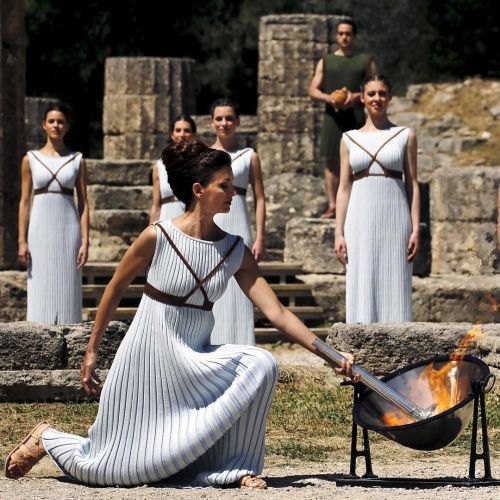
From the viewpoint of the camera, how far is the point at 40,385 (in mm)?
10641

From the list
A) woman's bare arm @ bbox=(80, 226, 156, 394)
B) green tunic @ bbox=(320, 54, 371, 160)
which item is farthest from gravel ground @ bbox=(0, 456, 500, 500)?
green tunic @ bbox=(320, 54, 371, 160)

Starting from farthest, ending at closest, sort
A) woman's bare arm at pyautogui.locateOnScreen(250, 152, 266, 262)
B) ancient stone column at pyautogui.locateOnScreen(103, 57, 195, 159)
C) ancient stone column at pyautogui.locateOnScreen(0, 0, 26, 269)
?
1. ancient stone column at pyautogui.locateOnScreen(103, 57, 195, 159)
2. ancient stone column at pyautogui.locateOnScreen(0, 0, 26, 269)
3. woman's bare arm at pyautogui.locateOnScreen(250, 152, 266, 262)

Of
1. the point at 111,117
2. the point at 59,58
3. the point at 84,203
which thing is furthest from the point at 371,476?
the point at 59,58

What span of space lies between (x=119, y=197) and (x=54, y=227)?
6.23m

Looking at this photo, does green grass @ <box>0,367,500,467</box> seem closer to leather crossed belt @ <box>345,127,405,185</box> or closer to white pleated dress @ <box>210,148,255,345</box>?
white pleated dress @ <box>210,148,255,345</box>

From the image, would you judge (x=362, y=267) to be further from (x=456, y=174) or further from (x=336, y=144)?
(x=456, y=174)

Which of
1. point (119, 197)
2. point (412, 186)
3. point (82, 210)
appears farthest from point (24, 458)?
point (119, 197)

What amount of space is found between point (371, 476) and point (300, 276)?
7.10 m

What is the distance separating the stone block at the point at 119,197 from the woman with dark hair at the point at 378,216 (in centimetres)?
715

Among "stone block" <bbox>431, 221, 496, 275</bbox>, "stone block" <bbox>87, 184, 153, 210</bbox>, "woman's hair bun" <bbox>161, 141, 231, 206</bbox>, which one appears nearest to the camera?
"woman's hair bun" <bbox>161, 141, 231, 206</bbox>

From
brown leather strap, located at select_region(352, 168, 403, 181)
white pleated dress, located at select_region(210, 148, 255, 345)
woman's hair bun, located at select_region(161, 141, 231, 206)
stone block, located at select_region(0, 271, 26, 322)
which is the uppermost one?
woman's hair bun, located at select_region(161, 141, 231, 206)

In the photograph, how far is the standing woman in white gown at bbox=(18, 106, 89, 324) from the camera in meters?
12.3

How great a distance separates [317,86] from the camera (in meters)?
14.6

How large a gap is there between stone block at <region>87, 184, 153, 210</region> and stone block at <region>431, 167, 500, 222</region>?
126 inches
